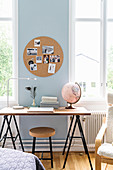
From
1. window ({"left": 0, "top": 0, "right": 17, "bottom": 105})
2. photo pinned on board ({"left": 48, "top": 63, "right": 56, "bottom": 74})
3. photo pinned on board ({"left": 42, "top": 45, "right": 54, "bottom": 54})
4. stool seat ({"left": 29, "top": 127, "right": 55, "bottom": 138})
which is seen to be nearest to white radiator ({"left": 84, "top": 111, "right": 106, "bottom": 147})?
stool seat ({"left": 29, "top": 127, "right": 55, "bottom": 138})

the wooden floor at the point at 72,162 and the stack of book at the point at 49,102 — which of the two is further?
the stack of book at the point at 49,102

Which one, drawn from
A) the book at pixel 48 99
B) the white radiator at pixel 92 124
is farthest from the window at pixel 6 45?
the white radiator at pixel 92 124

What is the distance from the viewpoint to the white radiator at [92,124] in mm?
3023

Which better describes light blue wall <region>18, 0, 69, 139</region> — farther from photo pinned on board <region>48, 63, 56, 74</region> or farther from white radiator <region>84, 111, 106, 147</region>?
white radiator <region>84, 111, 106, 147</region>

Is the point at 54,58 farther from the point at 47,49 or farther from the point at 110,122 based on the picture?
the point at 110,122

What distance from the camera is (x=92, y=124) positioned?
304 centimetres

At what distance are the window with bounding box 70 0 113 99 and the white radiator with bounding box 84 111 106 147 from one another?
1.00ft

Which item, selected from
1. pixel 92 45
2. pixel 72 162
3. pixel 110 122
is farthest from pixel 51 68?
pixel 72 162

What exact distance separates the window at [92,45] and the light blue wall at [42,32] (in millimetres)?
147

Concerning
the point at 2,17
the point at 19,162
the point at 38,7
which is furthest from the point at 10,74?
the point at 19,162

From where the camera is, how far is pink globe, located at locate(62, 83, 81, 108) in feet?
9.18

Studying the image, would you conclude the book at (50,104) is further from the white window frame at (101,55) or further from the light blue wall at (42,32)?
the white window frame at (101,55)

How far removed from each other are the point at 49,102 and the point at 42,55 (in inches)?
29.0

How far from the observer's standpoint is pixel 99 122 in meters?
3.04
